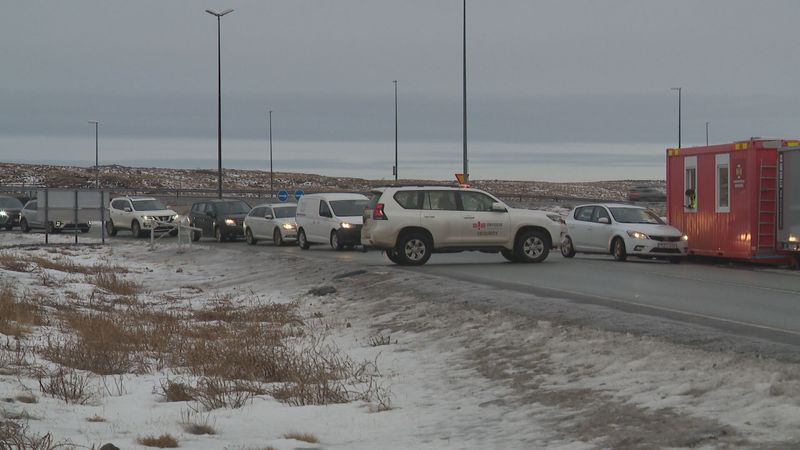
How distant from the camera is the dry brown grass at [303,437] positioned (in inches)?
300

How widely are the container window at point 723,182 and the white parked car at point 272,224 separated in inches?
635

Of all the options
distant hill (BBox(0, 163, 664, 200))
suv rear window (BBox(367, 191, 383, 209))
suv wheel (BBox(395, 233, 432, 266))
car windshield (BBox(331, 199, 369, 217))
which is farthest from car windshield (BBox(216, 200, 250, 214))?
distant hill (BBox(0, 163, 664, 200))

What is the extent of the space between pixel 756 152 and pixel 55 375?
707 inches

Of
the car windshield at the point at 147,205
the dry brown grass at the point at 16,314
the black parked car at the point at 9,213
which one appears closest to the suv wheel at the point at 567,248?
the dry brown grass at the point at 16,314

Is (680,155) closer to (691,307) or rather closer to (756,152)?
(756,152)

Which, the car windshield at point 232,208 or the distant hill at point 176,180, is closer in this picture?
the car windshield at point 232,208

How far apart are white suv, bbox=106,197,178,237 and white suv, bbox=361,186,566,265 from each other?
76.0ft

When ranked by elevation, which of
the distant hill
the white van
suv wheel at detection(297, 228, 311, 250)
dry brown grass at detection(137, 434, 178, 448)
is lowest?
dry brown grass at detection(137, 434, 178, 448)

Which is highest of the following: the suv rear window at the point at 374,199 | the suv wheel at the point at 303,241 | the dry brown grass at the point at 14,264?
the suv rear window at the point at 374,199

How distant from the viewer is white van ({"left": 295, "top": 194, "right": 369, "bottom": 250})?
30.9 m

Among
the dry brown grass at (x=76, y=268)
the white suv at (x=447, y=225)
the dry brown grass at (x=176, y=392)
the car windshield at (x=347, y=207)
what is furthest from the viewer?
the car windshield at (x=347, y=207)

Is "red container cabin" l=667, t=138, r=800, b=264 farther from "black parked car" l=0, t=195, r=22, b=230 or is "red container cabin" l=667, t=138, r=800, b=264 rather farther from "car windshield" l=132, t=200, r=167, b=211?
"black parked car" l=0, t=195, r=22, b=230

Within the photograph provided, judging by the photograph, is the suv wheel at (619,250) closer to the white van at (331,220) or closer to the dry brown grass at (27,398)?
the white van at (331,220)

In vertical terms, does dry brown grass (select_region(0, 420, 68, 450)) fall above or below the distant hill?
below
